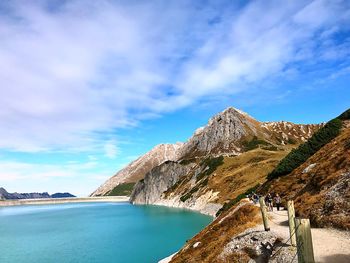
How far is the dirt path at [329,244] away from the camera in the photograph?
781 inches

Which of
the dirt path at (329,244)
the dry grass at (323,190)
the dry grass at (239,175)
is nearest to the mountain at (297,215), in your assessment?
the dry grass at (323,190)

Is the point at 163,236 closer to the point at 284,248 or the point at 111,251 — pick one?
the point at 111,251

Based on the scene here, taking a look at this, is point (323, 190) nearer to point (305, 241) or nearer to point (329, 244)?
point (329, 244)

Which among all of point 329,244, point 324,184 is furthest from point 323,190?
point 329,244

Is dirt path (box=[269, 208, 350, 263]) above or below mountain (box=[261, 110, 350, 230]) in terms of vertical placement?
below

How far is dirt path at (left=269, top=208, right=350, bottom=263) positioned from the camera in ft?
65.1

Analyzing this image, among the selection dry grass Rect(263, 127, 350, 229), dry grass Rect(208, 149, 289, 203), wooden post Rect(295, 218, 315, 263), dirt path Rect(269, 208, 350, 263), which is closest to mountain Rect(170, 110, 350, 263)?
dry grass Rect(263, 127, 350, 229)

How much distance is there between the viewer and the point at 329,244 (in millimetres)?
22203

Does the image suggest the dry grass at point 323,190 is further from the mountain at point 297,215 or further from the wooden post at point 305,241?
the wooden post at point 305,241

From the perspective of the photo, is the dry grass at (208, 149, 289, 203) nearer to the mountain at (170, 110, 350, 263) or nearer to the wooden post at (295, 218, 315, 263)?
the mountain at (170, 110, 350, 263)

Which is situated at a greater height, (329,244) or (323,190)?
(323,190)

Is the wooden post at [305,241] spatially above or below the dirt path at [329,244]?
above

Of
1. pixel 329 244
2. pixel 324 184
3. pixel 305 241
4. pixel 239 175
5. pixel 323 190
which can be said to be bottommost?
pixel 329 244

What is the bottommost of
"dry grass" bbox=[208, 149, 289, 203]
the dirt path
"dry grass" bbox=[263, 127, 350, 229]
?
the dirt path
